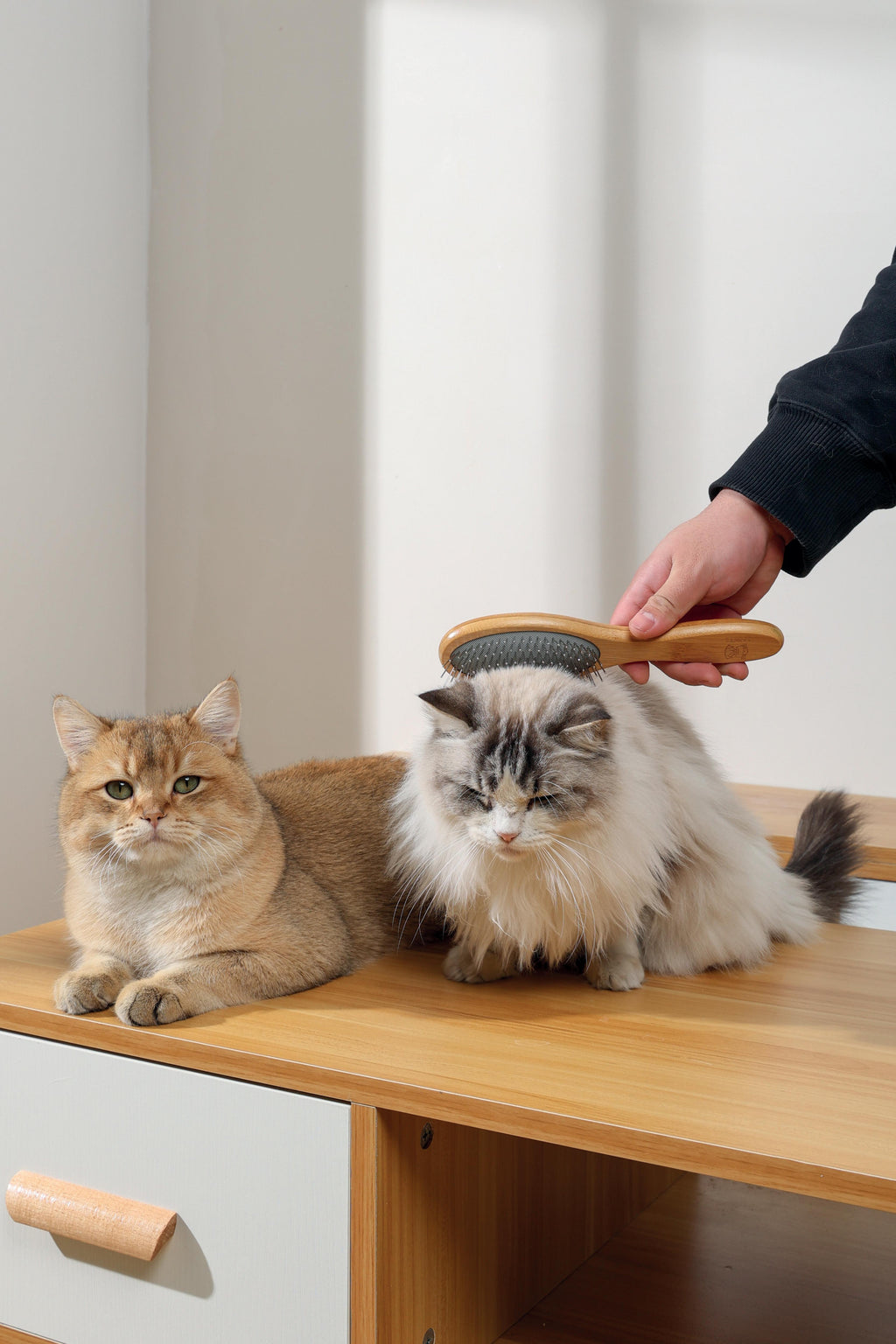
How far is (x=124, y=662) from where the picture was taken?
80.9 inches

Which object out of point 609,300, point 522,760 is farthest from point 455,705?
point 609,300

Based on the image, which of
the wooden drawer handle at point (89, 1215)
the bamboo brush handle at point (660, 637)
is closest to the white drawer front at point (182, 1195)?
the wooden drawer handle at point (89, 1215)

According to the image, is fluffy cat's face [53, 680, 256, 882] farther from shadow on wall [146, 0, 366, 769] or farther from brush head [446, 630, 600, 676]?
shadow on wall [146, 0, 366, 769]

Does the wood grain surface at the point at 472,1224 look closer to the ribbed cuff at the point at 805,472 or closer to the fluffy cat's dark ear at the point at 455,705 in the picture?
the fluffy cat's dark ear at the point at 455,705

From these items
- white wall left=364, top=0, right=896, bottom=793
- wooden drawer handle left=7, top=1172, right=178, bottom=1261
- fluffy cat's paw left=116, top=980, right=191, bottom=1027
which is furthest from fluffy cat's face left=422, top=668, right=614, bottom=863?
white wall left=364, top=0, right=896, bottom=793

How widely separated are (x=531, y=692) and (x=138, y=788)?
33cm

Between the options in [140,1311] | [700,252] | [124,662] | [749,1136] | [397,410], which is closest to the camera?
[749,1136]

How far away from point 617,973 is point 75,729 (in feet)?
1.66

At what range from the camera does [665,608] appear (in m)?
0.85

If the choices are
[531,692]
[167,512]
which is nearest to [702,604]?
[531,692]

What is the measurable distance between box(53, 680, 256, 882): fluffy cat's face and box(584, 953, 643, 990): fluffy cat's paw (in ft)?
1.08

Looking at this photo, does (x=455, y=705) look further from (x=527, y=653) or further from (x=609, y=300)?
(x=609, y=300)

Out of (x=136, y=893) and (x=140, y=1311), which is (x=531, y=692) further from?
(x=140, y=1311)

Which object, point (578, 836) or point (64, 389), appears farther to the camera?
point (64, 389)
